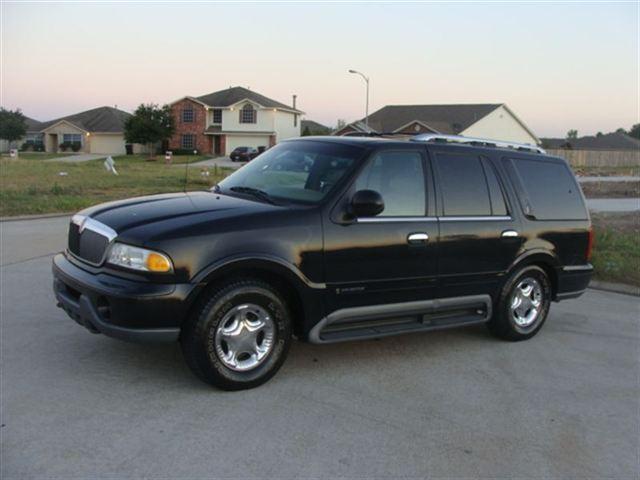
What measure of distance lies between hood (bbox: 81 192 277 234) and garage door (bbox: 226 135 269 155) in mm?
65808

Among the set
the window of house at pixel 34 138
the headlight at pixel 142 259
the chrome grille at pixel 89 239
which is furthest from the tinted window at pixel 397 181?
the window of house at pixel 34 138

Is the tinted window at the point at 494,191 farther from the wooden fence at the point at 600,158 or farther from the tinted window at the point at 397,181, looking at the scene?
the wooden fence at the point at 600,158

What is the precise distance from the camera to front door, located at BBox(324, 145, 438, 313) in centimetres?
481

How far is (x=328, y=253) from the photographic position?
4738 millimetres

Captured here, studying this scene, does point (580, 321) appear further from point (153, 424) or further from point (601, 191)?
point (601, 191)

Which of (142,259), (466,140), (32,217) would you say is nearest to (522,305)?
(466,140)

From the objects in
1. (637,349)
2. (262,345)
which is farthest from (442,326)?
(637,349)

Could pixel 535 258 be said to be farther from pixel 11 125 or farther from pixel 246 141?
pixel 11 125

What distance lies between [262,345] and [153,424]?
1.00 m

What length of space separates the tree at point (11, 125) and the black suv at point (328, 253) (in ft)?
255

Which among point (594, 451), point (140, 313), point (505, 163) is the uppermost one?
point (505, 163)

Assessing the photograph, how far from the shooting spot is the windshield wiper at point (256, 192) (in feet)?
16.4

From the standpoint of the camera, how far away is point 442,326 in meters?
5.45

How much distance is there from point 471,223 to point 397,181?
824 millimetres
